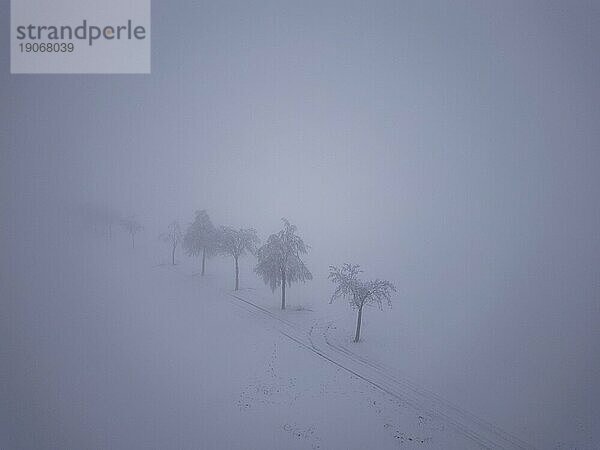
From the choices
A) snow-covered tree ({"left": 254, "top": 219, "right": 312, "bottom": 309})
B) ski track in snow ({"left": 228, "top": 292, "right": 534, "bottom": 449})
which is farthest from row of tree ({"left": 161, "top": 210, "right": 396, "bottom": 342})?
ski track in snow ({"left": 228, "top": 292, "right": 534, "bottom": 449})

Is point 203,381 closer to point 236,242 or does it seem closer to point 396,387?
point 396,387

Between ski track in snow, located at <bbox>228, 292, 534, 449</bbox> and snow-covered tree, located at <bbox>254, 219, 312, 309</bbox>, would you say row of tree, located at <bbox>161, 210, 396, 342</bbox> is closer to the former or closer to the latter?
snow-covered tree, located at <bbox>254, 219, 312, 309</bbox>

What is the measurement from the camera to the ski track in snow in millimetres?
16248

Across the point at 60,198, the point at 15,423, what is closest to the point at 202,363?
the point at 15,423

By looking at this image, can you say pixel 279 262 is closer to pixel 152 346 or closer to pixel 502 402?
pixel 152 346

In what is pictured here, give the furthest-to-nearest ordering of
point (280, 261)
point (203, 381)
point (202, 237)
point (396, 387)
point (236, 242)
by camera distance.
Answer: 1. point (202, 237)
2. point (236, 242)
3. point (280, 261)
4. point (396, 387)
5. point (203, 381)

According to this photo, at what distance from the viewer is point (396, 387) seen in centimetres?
1994

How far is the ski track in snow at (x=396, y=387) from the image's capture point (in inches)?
640

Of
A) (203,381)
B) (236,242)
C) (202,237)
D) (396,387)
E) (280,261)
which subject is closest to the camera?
(203,381)

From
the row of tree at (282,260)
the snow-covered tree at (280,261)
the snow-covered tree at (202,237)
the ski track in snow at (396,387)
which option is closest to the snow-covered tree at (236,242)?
the row of tree at (282,260)

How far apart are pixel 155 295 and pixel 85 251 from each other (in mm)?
25186

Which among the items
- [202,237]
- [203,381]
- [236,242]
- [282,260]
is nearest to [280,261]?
[282,260]

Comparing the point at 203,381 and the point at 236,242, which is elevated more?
the point at 236,242

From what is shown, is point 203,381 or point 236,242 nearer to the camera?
point 203,381
